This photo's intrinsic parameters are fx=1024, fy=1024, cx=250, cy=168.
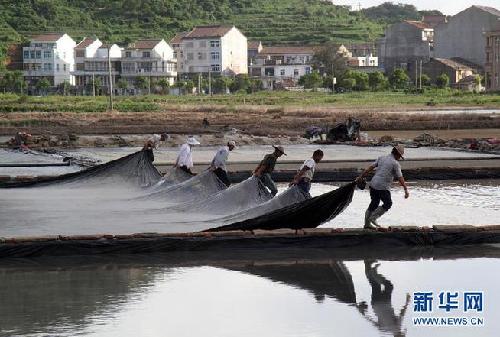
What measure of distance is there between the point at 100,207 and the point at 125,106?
147 ft

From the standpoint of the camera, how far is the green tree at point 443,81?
82.4 m

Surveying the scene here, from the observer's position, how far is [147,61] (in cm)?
10519

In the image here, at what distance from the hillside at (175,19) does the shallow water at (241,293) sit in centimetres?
10811

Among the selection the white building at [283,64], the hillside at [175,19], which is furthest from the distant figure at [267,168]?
the hillside at [175,19]

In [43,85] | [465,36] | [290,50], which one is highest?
[465,36]

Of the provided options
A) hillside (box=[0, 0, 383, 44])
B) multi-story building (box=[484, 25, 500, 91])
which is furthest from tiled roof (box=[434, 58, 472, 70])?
hillside (box=[0, 0, 383, 44])

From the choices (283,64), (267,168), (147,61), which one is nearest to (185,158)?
(267,168)

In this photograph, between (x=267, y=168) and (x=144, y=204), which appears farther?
(x=144, y=204)

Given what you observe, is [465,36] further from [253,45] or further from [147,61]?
[253,45]

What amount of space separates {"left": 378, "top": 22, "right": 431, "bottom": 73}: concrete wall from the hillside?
24448mm

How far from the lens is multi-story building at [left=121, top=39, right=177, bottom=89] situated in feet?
342

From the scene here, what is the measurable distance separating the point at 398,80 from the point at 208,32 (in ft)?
92.5

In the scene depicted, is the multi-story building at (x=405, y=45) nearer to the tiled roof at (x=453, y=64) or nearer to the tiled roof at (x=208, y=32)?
the tiled roof at (x=453, y=64)

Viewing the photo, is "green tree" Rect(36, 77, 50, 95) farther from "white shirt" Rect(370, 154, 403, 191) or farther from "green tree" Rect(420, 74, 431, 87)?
"white shirt" Rect(370, 154, 403, 191)
